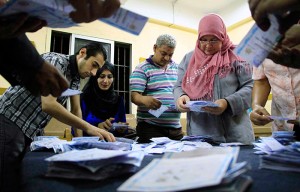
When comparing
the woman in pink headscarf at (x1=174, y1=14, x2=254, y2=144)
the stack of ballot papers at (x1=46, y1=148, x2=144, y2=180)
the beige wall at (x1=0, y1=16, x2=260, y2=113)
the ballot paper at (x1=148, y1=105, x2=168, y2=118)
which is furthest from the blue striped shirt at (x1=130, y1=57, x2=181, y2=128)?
the beige wall at (x1=0, y1=16, x2=260, y2=113)

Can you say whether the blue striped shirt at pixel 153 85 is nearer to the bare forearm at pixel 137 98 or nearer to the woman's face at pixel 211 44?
the bare forearm at pixel 137 98

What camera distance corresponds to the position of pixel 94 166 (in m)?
0.53

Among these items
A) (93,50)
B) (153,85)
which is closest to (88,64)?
(93,50)

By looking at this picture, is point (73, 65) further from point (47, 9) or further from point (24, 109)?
point (47, 9)

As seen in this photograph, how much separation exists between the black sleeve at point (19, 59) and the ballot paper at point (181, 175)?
419 millimetres

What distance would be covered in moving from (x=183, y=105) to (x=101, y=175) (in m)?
0.98

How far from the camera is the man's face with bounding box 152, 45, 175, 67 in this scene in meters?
1.97

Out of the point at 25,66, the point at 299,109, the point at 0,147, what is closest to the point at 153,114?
the point at 299,109

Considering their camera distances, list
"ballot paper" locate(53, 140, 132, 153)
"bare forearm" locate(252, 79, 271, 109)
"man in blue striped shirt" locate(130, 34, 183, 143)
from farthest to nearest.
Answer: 1. "man in blue striped shirt" locate(130, 34, 183, 143)
2. "bare forearm" locate(252, 79, 271, 109)
3. "ballot paper" locate(53, 140, 132, 153)

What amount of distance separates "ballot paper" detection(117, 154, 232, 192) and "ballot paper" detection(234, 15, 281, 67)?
369 millimetres

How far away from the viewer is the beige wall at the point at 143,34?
12.1 feet

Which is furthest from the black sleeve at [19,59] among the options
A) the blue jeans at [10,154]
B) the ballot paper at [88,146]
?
the ballot paper at [88,146]

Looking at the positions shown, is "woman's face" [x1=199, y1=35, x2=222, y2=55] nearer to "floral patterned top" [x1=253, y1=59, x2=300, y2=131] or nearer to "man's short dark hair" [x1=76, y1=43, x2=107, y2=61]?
"floral patterned top" [x1=253, y1=59, x2=300, y2=131]

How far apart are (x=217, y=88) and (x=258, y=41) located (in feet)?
2.59
